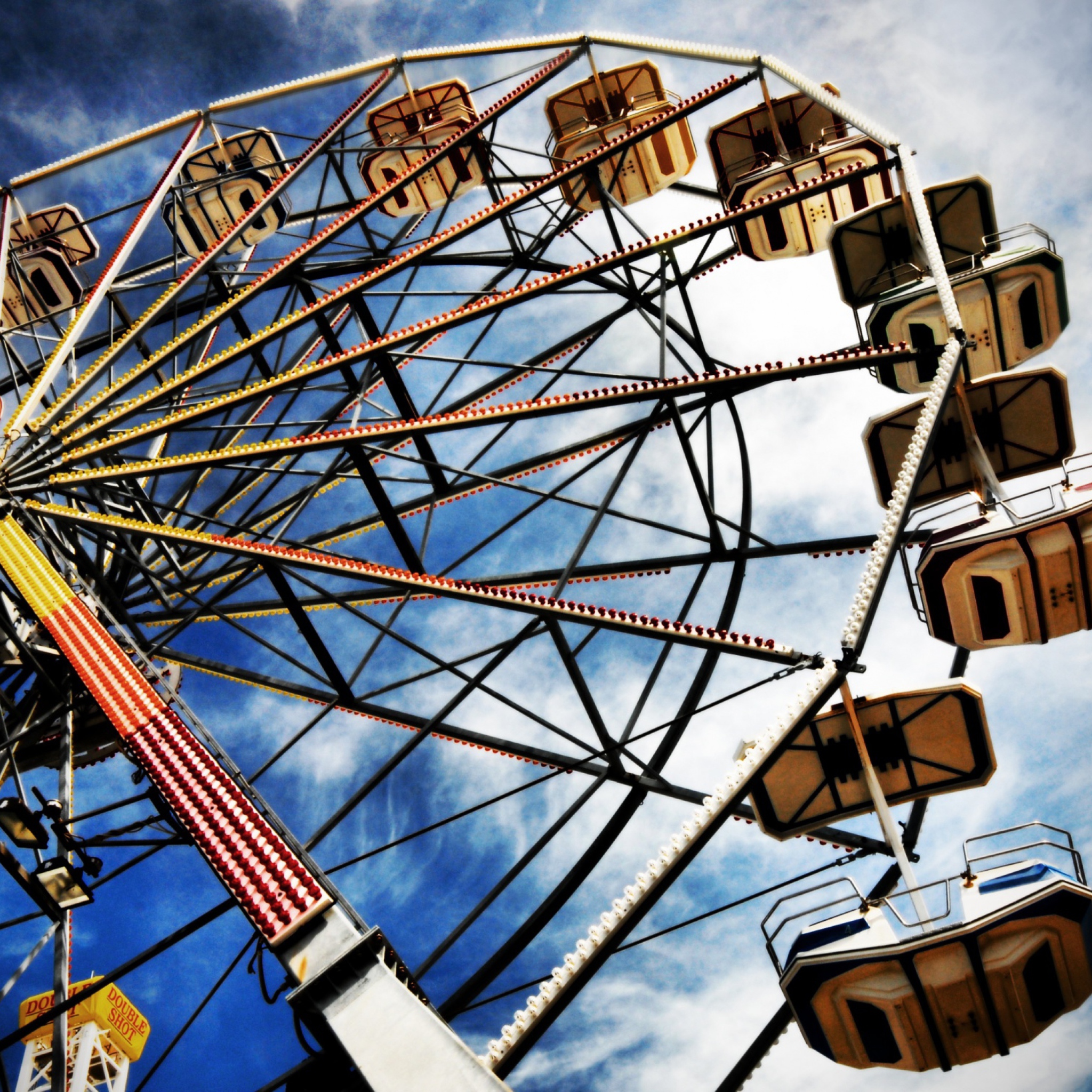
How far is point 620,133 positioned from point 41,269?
1265cm

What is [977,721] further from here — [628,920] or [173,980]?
[173,980]

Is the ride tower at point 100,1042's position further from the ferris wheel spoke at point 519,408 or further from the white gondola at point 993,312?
the white gondola at point 993,312

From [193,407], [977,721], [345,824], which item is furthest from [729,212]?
[345,824]

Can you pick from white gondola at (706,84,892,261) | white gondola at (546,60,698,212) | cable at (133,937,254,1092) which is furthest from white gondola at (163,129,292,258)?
cable at (133,937,254,1092)

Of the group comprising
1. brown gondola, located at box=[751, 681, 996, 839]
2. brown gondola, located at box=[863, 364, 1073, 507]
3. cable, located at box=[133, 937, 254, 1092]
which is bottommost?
cable, located at box=[133, 937, 254, 1092]

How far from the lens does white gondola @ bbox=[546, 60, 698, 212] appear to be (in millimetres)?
17859

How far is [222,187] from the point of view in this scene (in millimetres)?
20875

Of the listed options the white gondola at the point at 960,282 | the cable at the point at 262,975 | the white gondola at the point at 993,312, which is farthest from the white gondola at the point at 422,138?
the cable at the point at 262,975

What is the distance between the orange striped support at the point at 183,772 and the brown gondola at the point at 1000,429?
790 cm

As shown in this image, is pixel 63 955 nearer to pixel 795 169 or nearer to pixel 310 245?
pixel 310 245

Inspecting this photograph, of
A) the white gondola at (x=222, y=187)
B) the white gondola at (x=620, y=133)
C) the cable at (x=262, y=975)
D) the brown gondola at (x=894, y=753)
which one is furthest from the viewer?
the white gondola at (x=222, y=187)

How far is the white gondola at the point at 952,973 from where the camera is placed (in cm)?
747

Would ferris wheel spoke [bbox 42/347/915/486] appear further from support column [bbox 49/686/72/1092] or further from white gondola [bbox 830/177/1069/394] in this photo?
support column [bbox 49/686/72/1092]

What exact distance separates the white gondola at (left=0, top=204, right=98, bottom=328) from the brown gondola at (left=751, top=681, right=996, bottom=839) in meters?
18.0
